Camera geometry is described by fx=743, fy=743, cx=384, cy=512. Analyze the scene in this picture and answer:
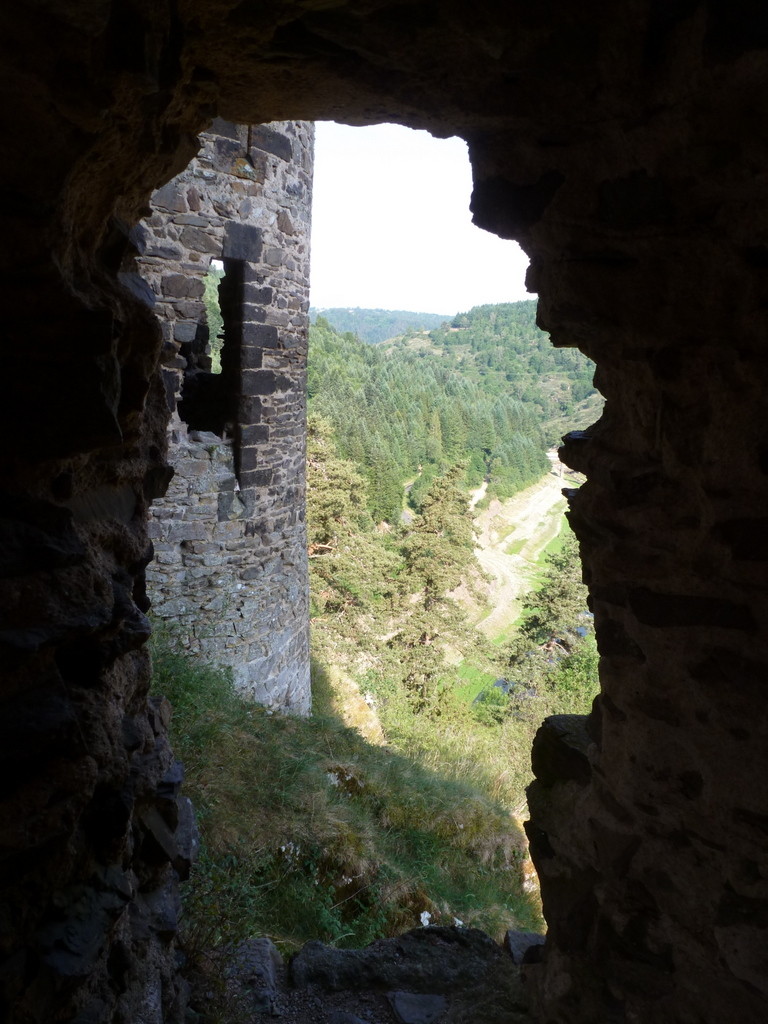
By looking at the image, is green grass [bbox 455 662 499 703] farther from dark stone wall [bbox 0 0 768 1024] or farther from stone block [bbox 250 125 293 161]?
dark stone wall [bbox 0 0 768 1024]

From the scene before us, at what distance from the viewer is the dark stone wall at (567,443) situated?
1.47 meters

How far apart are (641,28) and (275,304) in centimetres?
460

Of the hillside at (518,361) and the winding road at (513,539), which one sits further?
the hillside at (518,361)

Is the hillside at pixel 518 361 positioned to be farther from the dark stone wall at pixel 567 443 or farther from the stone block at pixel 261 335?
the dark stone wall at pixel 567 443

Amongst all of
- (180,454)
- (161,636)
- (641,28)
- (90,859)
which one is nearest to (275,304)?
(180,454)

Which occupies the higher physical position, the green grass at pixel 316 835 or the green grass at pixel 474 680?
the green grass at pixel 316 835

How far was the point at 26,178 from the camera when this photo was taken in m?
1.42

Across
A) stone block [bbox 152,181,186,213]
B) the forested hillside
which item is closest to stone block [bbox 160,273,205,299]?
stone block [bbox 152,181,186,213]

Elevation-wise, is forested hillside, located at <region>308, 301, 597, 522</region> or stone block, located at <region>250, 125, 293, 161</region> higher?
forested hillside, located at <region>308, 301, 597, 522</region>

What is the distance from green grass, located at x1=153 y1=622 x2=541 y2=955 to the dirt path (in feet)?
79.6

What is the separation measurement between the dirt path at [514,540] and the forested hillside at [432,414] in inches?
54.6

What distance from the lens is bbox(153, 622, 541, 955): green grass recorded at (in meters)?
3.53

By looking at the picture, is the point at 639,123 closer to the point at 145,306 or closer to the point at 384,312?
the point at 145,306

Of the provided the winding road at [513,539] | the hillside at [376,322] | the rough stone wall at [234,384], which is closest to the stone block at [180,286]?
the rough stone wall at [234,384]
